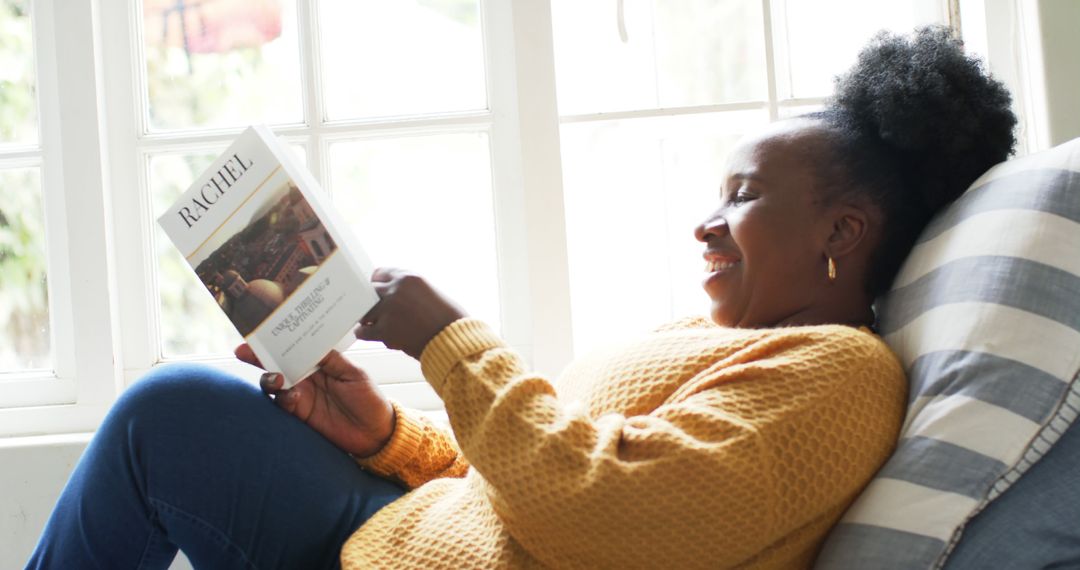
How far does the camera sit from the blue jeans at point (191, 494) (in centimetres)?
101

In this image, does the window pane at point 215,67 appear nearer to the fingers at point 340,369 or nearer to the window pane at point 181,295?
the window pane at point 181,295

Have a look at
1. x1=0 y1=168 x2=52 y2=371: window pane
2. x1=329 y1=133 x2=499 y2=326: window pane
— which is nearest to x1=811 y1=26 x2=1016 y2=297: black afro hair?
x1=329 y1=133 x2=499 y2=326: window pane

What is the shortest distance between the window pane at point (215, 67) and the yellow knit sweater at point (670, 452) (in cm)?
93

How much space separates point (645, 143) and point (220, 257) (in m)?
0.87

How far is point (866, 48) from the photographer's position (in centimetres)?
116

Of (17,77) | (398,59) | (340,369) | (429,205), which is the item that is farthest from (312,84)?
(340,369)

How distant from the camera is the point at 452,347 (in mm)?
942

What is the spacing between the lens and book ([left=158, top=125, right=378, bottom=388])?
0.98 meters

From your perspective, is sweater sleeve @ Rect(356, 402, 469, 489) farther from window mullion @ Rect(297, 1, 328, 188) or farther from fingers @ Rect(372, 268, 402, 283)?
window mullion @ Rect(297, 1, 328, 188)

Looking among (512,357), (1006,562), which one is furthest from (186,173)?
(1006,562)

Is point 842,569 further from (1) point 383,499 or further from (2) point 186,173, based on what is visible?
(2) point 186,173

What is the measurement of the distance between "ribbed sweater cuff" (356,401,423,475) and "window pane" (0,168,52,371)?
2.87 feet

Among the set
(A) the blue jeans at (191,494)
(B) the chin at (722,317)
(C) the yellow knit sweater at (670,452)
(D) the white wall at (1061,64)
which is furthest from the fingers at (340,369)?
(D) the white wall at (1061,64)

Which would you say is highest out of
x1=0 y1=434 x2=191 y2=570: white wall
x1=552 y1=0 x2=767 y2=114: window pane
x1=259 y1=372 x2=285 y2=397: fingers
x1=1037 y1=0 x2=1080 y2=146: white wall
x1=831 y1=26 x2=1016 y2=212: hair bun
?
x1=552 y1=0 x2=767 y2=114: window pane
